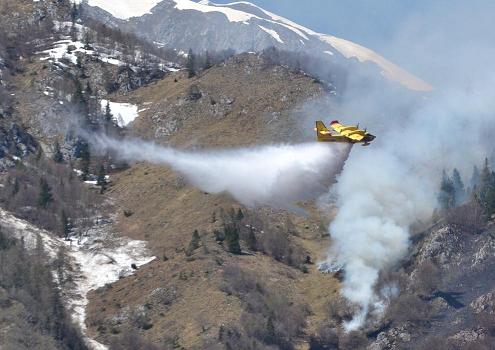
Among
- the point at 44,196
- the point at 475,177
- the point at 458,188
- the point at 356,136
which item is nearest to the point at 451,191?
the point at 458,188

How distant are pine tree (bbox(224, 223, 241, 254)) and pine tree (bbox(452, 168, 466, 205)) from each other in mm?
35372

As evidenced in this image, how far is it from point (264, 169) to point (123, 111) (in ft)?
203

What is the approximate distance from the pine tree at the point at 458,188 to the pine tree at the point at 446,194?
1309mm

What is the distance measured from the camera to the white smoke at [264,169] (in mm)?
130625

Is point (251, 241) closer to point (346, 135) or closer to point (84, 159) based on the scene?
point (346, 135)

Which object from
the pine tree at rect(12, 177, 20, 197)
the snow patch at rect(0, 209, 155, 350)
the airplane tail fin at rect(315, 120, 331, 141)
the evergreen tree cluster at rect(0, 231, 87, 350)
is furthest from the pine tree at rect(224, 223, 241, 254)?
the pine tree at rect(12, 177, 20, 197)

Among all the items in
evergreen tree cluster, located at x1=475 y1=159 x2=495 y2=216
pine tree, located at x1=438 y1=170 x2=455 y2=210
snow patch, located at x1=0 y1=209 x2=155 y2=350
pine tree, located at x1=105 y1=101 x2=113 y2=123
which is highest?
evergreen tree cluster, located at x1=475 y1=159 x2=495 y2=216

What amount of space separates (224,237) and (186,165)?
2543cm

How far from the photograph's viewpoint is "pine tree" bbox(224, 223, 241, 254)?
5246 inches

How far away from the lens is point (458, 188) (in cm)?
15388

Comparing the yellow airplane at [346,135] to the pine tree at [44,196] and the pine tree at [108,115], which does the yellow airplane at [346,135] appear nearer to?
the pine tree at [44,196]

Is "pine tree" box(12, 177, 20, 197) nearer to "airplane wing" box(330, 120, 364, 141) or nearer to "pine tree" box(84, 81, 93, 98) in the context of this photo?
"pine tree" box(84, 81, 93, 98)

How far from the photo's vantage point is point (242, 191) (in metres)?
145

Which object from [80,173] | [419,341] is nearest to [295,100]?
[80,173]
